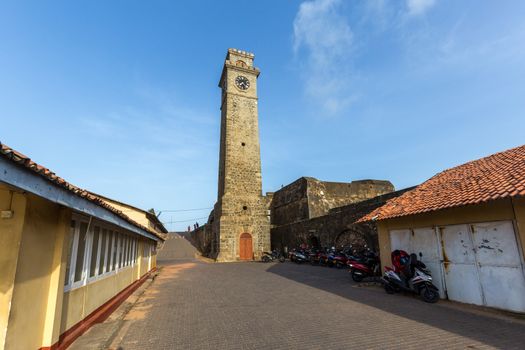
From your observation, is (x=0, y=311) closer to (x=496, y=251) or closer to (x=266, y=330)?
(x=266, y=330)

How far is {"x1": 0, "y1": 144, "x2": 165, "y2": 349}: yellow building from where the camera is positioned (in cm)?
278

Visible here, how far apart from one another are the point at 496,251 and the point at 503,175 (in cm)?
204

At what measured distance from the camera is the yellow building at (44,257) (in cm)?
278

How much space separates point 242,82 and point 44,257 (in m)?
26.0

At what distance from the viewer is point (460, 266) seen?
6.80 m

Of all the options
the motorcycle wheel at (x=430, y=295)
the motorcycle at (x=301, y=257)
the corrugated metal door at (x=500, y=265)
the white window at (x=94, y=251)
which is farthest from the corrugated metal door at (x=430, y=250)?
the motorcycle at (x=301, y=257)

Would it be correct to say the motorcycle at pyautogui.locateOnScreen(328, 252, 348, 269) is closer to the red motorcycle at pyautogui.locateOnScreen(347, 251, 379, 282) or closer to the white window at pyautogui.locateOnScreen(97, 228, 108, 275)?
the red motorcycle at pyautogui.locateOnScreen(347, 251, 379, 282)

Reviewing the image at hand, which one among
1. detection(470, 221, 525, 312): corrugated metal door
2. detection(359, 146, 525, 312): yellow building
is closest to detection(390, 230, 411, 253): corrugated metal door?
detection(359, 146, 525, 312): yellow building

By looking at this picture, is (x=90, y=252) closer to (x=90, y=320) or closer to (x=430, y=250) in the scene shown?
(x=90, y=320)

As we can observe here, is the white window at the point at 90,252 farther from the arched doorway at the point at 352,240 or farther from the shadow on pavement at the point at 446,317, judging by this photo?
the arched doorway at the point at 352,240

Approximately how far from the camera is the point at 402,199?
9648mm

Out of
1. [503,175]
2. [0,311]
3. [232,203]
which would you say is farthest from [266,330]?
[232,203]

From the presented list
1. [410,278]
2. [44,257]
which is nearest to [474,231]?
[410,278]

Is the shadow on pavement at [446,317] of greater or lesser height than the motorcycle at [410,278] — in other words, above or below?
below
